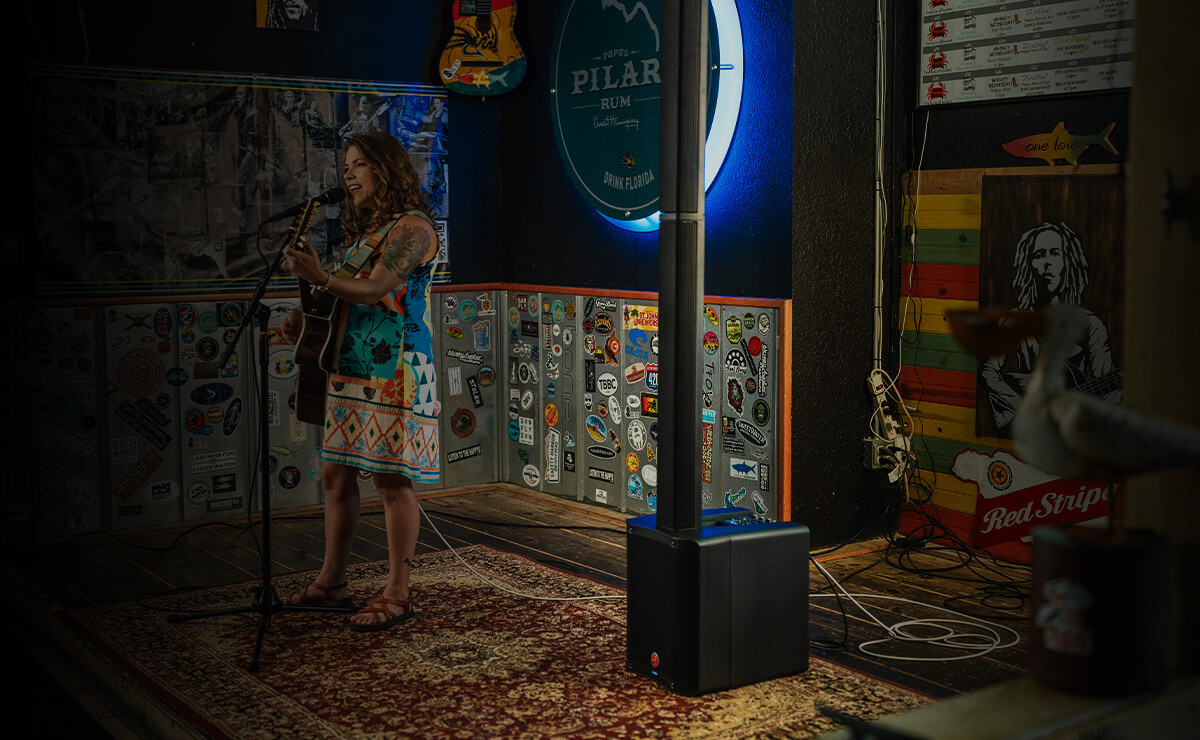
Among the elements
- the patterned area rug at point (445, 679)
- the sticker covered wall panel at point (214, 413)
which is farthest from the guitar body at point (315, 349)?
the sticker covered wall panel at point (214, 413)

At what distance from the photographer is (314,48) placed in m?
5.68

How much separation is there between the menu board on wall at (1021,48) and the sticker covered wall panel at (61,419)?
3.77 meters

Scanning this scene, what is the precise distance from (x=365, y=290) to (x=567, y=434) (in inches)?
92.5

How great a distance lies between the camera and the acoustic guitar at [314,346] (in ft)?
12.6

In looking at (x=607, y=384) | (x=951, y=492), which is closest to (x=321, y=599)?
(x=607, y=384)

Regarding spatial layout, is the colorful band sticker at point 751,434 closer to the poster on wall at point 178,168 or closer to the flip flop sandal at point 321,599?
the flip flop sandal at point 321,599

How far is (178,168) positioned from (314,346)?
1881mm

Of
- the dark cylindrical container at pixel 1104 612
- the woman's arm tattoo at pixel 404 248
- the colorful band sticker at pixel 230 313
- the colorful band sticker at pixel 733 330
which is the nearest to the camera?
the dark cylindrical container at pixel 1104 612

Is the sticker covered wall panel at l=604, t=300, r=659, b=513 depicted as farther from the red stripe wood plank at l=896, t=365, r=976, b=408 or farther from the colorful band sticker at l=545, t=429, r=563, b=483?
the red stripe wood plank at l=896, t=365, r=976, b=408

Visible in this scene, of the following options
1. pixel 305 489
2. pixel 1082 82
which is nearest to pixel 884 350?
pixel 1082 82

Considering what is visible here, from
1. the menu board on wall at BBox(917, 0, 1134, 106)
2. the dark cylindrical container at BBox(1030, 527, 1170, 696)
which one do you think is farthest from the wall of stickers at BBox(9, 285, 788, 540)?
the dark cylindrical container at BBox(1030, 527, 1170, 696)

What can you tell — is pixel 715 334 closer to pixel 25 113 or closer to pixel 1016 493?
pixel 1016 493

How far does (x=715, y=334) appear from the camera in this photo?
16.7ft

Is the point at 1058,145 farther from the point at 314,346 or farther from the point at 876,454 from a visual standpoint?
the point at 314,346
